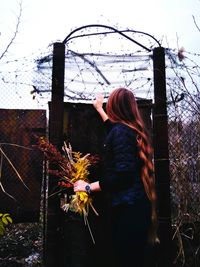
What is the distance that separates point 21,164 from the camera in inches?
156

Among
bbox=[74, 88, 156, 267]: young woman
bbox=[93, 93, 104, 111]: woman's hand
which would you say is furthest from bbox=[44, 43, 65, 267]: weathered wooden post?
bbox=[74, 88, 156, 267]: young woman

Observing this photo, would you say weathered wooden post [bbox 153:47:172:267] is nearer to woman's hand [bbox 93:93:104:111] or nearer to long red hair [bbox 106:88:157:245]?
woman's hand [bbox 93:93:104:111]

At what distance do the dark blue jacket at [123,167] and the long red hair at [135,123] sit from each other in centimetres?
5

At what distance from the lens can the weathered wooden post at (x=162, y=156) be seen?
12.4 feet

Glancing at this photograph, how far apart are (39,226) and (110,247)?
8.67 feet

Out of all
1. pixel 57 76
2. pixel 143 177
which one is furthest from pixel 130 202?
pixel 57 76

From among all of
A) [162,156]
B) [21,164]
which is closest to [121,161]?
[162,156]

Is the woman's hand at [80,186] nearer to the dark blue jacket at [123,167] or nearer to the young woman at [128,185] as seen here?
the young woman at [128,185]

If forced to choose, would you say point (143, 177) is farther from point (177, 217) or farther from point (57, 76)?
point (177, 217)

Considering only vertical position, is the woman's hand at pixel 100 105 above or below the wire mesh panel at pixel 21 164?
above

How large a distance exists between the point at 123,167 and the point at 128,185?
0.57 feet

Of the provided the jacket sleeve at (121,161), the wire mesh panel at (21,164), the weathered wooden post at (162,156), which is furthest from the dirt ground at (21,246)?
the jacket sleeve at (121,161)

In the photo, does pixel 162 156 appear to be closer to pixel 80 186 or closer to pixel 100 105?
pixel 100 105

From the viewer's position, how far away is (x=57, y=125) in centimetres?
367
